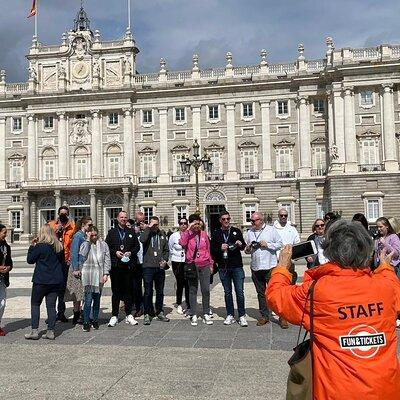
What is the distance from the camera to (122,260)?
878 cm

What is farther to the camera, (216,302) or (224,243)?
(216,302)

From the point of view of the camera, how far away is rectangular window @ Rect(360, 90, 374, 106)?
40.3 metres

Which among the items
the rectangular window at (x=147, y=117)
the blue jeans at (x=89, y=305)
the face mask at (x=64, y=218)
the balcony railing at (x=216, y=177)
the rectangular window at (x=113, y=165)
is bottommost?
the blue jeans at (x=89, y=305)

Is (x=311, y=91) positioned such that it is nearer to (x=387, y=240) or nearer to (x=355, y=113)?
(x=355, y=113)

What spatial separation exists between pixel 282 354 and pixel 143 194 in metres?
39.3

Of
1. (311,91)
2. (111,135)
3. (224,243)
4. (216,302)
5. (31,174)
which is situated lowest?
(216,302)

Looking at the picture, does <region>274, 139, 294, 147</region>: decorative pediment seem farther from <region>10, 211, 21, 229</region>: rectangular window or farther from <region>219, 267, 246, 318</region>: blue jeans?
<region>219, 267, 246, 318</region>: blue jeans

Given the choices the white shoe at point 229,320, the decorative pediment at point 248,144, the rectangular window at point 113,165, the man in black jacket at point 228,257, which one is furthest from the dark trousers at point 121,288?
the rectangular window at point 113,165

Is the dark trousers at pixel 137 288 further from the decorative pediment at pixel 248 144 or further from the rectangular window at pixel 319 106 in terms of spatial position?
the rectangular window at pixel 319 106

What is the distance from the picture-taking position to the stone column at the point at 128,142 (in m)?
45.0

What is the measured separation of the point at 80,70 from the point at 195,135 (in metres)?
12.8

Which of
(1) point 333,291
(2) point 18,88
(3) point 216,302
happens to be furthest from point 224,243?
(2) point 18,88

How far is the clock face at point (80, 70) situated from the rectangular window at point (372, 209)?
28195mm

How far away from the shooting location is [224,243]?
8.73 metres
